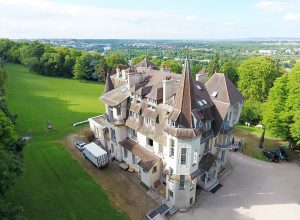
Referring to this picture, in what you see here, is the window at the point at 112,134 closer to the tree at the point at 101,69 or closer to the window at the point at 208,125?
the window at the point at 208,125

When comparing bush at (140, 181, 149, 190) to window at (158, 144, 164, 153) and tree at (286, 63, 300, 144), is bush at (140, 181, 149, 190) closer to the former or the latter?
window at (158, 144, 164, 153)

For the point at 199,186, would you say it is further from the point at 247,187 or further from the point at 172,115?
the point at 172,115

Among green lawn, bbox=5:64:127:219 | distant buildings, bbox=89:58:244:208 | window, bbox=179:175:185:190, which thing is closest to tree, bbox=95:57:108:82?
green lawn, bbox=5:64:127:219

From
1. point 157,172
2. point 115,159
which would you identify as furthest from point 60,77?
point 157,172

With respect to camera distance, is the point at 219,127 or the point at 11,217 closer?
the point at 11,217

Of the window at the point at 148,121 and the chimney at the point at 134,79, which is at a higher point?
the chimney at the point at 134,79

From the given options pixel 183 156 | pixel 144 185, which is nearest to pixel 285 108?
pixel 183 156

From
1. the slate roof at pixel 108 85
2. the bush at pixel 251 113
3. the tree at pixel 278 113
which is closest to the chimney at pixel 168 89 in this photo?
the slate roof at pixel 108 85
